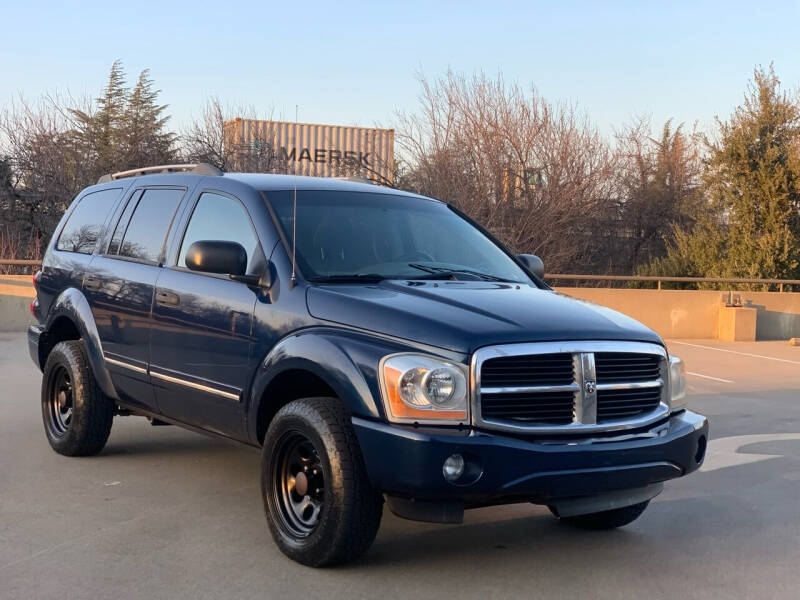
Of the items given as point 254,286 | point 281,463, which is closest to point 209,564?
point 281,463

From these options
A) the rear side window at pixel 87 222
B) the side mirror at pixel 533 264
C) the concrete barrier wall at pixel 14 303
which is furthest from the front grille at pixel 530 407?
the concrete barrier wall at pixel 14 303

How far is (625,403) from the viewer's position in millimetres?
4660

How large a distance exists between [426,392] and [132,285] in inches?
106

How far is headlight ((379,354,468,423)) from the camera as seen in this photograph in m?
4.24

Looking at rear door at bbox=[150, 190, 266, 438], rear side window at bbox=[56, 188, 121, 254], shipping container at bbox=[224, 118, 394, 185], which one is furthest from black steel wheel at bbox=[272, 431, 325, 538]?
shipping container at bbox=[224, 118, 394, 185]

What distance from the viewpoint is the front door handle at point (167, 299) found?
226 inches

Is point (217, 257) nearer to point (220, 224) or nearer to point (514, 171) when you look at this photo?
point (220, 224)

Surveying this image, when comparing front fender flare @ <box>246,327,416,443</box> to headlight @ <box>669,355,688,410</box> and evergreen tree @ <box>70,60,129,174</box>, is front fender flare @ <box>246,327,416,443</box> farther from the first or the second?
evergreen tree @ <box>70,60,129,174</box>

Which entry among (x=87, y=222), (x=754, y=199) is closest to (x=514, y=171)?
(x=754, y=199)

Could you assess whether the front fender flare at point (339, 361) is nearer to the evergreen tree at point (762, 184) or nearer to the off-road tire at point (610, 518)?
the off-road tire at point (610, 518)

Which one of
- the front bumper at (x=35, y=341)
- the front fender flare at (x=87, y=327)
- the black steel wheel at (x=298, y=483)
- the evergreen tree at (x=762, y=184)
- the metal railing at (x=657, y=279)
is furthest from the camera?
the evergreen tree at (x=762, y=184)

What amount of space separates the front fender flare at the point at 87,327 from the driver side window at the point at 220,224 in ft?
3.59

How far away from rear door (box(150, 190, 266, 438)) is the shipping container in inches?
767

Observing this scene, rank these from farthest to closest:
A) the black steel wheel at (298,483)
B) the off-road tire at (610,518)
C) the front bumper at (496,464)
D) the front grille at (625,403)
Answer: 1. the off-road tire at (610,518)
2. the black steel wheel at (298,483)
3. the front grille at (625,403)
4. the front bumper at (496,464)
